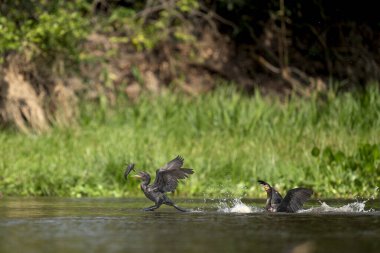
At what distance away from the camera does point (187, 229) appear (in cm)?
894

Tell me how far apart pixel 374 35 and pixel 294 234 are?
1706 cm

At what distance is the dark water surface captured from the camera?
7.55 meters

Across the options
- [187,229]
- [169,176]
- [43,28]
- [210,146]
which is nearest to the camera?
[187,229]

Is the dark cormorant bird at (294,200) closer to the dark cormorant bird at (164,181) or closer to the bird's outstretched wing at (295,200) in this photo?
the bird's outstretched wing at (295,200)

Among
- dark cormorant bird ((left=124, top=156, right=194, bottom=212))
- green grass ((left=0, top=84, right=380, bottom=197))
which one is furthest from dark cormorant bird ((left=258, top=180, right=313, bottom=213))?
green grass ((left=0, top=84, right=380, bottom=197))

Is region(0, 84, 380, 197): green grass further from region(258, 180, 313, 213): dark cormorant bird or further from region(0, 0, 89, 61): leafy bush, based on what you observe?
region(258, 180, 313, 213): dark cormorant bird

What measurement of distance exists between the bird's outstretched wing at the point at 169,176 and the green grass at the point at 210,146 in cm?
345

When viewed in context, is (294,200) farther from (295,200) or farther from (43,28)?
(43,28)

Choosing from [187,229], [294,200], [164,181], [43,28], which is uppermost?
[43,28]

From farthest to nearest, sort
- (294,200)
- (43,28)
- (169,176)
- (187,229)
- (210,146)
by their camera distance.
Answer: (43,28) → (210,146) → (169,176) → (294,200) → (187,229)

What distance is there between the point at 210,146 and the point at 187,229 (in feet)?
27.3

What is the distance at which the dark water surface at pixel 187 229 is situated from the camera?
7551 mm

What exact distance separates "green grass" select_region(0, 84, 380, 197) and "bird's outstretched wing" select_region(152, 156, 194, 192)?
3.45 metres

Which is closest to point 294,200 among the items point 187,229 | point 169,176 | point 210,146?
point 169,176
